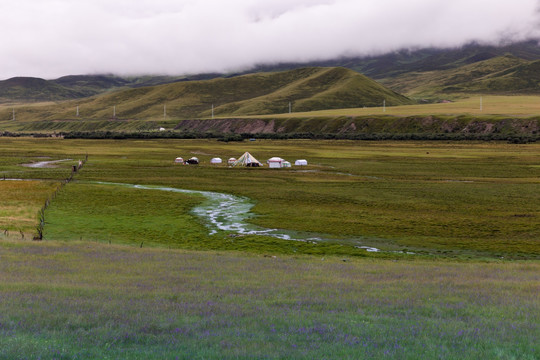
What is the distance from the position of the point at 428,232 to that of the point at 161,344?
1439 inches

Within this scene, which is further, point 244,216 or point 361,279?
point 244,216

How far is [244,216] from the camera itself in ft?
174

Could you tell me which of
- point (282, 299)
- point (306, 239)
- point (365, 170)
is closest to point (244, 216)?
point (306, 239)

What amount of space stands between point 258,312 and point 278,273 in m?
9.06

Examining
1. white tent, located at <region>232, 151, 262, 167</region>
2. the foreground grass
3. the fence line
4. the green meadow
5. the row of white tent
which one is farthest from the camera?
white tent, located at <region>232, 151, 262, 167</region>

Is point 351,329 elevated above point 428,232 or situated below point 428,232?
above

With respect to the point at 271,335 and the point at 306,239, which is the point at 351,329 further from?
the point at 306,239

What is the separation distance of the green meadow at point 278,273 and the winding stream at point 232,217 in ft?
2.92

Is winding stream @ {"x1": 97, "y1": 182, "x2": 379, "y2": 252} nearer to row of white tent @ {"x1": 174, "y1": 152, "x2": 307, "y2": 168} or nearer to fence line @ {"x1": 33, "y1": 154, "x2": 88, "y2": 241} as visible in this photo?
fence line @ {"x1": 33, "y1": 154, "x2": 88, "y2": 241}

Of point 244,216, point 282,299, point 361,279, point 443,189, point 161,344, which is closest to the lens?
point 161,344

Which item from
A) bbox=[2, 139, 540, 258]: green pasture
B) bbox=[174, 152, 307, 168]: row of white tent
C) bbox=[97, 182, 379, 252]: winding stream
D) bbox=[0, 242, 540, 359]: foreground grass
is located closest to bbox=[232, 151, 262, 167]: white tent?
bbox=[174, 152, 307, 168]: row of white tent

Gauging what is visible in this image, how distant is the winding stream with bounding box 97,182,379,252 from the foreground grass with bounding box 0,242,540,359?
687 inches

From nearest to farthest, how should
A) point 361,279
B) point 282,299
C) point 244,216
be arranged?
point 282,299 < point 361,279 < point 244,216

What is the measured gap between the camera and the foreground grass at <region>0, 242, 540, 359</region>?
442 inches
